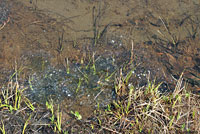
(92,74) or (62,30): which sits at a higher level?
(62,30)

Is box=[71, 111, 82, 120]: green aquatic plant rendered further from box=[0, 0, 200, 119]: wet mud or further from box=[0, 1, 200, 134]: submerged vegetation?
box=[0, 0, 200, 119]: wet mud

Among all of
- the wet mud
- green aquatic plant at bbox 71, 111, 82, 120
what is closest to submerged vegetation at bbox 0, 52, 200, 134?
green aquatic plant at bbox 71, 111, 82, 120

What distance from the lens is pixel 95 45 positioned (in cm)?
361

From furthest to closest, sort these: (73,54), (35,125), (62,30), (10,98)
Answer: (62,30) < (73,54) < (10,98) < (35,125)

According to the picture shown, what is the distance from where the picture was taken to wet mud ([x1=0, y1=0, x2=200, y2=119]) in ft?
10.6

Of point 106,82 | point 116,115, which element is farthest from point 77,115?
point 106,82

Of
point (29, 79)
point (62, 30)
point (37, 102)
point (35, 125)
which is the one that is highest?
point (62, 30)

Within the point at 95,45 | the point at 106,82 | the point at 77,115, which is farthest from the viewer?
the point at 95,45

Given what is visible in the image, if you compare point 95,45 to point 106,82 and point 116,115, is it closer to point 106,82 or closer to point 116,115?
point 106,82

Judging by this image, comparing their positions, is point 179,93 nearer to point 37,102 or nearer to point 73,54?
point 73,54

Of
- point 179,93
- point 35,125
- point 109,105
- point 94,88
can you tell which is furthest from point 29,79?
point 179,93

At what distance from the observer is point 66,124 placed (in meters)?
2.86

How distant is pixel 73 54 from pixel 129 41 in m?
0.87

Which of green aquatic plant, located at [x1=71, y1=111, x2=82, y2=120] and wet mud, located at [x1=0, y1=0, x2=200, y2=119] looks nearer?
green aquatic plant, located at [x1=71, y1=111, x2=82, y2=120]
